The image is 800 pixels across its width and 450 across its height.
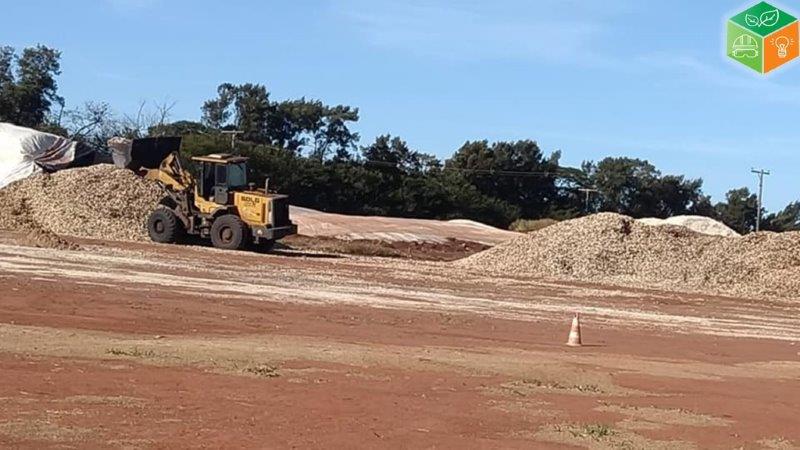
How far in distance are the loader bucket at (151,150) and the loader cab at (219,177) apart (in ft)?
6.37

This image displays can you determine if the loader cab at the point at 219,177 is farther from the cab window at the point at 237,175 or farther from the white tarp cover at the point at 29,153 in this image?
the white tarp cover at the point at 29,153

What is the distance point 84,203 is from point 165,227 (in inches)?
205

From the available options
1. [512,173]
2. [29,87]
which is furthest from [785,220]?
[29,87]

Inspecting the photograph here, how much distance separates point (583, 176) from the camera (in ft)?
362

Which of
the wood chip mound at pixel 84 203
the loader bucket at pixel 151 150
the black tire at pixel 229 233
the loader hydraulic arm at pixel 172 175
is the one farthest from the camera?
the wood chip mound at pixel 84 203

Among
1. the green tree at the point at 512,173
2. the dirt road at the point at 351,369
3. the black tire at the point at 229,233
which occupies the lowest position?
the dirt road at the point at 351,369

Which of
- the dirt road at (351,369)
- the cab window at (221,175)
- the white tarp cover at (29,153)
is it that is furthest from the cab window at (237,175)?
the white tarp cover at (29,153)

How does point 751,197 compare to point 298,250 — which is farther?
point 751,197

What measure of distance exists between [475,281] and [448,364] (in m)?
18.6

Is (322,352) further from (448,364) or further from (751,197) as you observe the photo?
(751,197)

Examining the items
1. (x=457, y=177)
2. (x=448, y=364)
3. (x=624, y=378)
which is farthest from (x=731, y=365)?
(x=457, y=177)

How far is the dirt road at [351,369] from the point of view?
9.75m

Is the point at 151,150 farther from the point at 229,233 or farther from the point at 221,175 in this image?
the point at 229,233

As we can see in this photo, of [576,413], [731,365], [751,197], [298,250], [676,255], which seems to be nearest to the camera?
[576,413]
